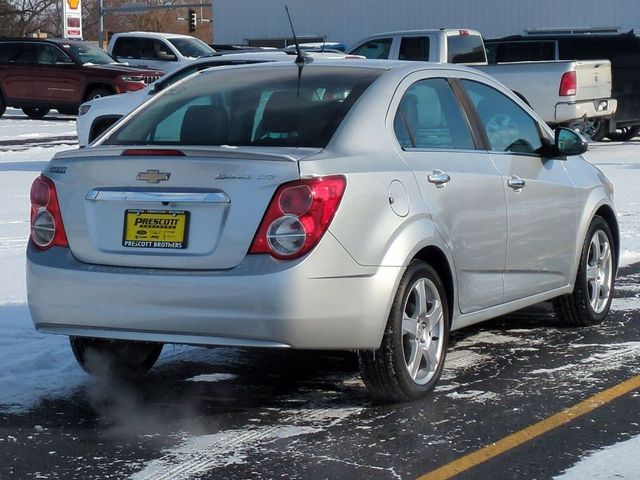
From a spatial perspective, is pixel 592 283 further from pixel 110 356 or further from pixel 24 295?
pixel 24 295

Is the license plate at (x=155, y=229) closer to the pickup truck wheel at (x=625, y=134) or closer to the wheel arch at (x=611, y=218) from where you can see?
the wheel arch at (x=611, y=218)

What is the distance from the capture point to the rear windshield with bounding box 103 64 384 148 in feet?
19.7

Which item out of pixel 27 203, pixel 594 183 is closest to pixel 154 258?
pixel 594 183

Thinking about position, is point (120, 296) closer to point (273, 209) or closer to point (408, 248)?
point (273, 209)

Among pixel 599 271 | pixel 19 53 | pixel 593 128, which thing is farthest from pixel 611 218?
pixel 19 53

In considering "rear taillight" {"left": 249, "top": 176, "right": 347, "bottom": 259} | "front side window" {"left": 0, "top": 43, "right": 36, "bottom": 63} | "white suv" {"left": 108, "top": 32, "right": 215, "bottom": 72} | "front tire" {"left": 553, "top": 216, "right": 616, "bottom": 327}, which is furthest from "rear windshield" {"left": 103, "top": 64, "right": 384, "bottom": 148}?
"white suv" {"left": 108, "top": 32, "right": 215, "bottom": 72}

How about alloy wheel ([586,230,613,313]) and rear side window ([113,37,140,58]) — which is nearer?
alloy wheel ([586,230,613,313])

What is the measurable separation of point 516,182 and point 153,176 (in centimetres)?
212

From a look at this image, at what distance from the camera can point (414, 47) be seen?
2298 centimetres

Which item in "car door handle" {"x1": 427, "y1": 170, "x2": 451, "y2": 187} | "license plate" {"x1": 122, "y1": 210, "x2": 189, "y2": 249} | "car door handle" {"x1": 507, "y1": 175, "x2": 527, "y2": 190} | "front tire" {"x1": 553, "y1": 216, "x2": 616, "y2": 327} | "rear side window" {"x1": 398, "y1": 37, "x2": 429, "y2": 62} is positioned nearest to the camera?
"license plate" {"x1": 122, "y1": 210, "x2": 189, "y2": 249}

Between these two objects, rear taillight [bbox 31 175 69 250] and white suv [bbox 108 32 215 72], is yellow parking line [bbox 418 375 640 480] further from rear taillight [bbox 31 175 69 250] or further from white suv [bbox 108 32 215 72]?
white suv [bbox 108 32 215 72]

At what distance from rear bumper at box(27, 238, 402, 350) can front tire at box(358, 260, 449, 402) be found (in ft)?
0.44

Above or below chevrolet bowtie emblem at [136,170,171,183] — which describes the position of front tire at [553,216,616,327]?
below

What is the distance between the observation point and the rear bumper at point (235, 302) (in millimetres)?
5387
